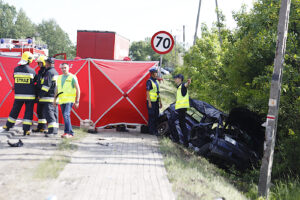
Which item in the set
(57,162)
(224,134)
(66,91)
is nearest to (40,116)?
(66,91)

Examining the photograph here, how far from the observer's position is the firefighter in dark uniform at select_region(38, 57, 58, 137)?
787cm

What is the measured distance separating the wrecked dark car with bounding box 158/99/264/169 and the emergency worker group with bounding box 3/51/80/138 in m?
2.72

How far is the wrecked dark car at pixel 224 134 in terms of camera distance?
6844 mm

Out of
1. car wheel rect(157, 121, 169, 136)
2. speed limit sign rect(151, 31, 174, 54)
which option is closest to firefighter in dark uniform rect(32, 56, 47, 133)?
speed limit sign rect(151, 31, 174, 54)

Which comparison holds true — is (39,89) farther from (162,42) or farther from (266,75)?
(266,75)

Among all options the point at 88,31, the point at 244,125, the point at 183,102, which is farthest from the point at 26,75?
the point at 88,31

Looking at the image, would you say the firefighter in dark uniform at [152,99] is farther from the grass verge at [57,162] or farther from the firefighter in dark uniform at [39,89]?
the firefighter in dark uniform at [39,89]

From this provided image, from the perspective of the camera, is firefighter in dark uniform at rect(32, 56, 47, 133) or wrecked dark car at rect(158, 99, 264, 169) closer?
wrecked dark car at rect(158, 99, 264, 169)

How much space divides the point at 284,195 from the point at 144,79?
16.1 ft

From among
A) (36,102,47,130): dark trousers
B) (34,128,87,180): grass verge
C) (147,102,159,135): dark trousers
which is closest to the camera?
(34,128,87,180): grass verge

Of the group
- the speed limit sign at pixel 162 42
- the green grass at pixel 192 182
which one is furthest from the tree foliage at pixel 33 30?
the green grass at pixel 192 182

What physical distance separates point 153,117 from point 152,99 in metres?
0.54

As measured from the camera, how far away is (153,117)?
29.4 ft

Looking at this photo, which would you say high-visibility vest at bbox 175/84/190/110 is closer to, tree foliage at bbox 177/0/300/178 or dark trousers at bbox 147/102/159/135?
dark trousers at bbox 147/102/159/135
